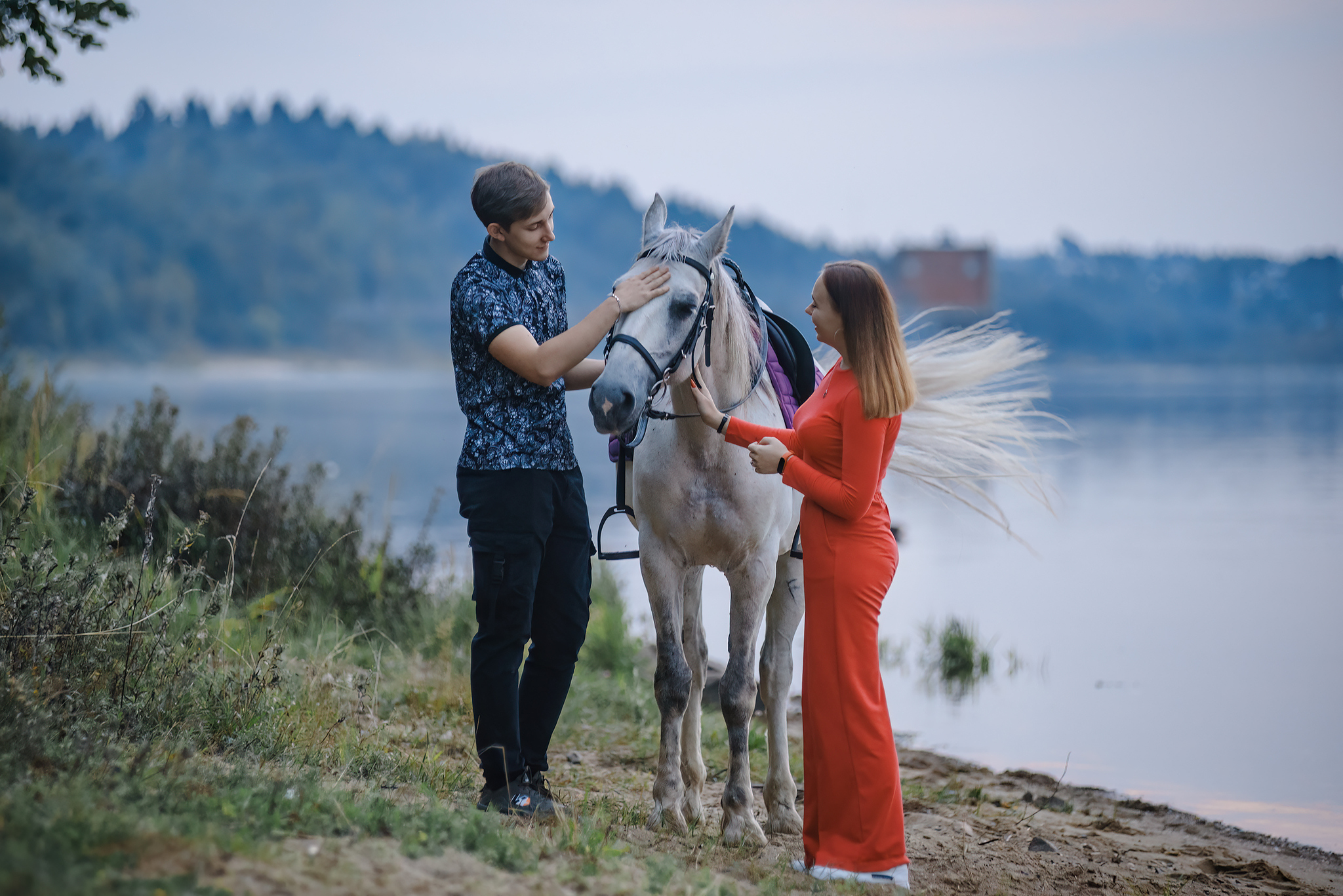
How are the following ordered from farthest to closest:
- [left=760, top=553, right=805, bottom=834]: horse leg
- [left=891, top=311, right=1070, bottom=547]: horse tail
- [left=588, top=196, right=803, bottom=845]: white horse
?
[left=891, top=311, right=1070, bottom=547]: horse tail
[left=760, top=553, right=805, bottom=834]: horse leg
[left=588, top=196, right=803, bottom=845]: white horse

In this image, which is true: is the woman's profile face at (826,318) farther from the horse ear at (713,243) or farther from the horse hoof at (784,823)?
the horse hoof at (784,823)

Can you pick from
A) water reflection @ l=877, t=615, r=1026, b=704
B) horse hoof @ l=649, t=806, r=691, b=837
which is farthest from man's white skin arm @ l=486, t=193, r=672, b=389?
water reflection @ l=877, t=615, r=1026, b=704

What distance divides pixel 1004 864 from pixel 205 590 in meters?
4.51

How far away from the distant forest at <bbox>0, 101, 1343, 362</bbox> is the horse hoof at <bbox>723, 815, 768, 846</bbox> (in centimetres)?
6269

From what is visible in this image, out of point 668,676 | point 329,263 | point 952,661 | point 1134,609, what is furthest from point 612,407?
point 329,263

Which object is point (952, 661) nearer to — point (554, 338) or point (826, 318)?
point (826, 318)

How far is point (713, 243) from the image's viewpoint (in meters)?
3.77

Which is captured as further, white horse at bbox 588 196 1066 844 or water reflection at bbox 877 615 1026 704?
water reflection at bbox 877 615 1026 704

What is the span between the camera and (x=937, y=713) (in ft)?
24.3

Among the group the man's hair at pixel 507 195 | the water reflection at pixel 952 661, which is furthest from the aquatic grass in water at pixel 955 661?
the man's hair at pixel 507 195

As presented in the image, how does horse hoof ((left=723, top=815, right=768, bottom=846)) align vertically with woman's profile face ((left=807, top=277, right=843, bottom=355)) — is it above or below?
below

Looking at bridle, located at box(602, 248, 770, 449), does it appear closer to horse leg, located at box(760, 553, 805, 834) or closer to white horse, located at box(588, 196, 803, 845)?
white horse, located at box(588, 196, 803, 845)

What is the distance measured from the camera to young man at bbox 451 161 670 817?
139 inches

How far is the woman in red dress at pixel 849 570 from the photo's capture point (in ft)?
11.3
